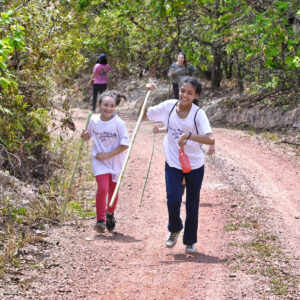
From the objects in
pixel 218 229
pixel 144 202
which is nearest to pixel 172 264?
pixel 218 229

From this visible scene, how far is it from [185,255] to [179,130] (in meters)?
1.36

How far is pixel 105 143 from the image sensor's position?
712 centimetres

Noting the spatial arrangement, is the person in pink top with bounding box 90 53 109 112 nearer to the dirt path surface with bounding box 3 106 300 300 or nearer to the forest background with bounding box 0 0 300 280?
the forest background with bounding box 0 0 300 280

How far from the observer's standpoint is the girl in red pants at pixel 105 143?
23.1 ft

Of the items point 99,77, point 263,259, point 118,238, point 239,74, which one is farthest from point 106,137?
point 239,74

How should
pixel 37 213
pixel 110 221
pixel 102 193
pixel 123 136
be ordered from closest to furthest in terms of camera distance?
pixel 123 136 → pixel 102 193 → pixel 110 221 → pixel 37 213

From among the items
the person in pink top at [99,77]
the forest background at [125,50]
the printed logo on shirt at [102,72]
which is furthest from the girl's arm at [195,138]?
the printed logo on shirt at [102,72]

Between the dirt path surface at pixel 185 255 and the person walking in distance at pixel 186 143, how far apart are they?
14.1 inches

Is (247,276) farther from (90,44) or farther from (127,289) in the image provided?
(90,44)

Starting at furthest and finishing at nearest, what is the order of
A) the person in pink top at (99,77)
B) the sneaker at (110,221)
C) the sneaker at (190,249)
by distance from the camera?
the person in pink top at (99,77), the sneaker at (110,221), the sneaker at (190,249)

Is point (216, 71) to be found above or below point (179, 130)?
above

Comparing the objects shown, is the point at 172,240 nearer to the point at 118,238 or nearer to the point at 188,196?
the point at 188,196

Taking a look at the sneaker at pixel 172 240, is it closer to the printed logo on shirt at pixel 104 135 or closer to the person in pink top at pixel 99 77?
the printed logo on shirt at pixel 104 135

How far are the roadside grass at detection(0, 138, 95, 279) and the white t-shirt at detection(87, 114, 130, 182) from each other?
111 cm
